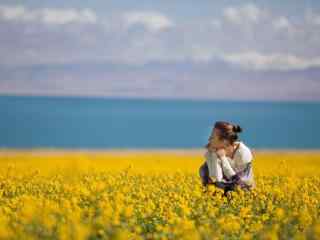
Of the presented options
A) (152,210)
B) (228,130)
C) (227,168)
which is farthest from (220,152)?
(152,210)

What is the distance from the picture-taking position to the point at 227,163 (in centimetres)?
1098

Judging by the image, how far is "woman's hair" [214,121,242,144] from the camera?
10.6 m

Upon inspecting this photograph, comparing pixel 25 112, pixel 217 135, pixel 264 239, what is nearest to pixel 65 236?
pixel 264 239

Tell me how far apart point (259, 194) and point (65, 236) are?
4.61 metres

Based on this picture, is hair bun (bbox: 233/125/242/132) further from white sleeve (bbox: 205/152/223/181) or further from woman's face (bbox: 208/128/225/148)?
white sleeve (bbox: 205/152/223/181)

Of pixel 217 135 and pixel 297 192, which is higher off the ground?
pixel 217 135

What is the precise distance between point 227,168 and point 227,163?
2.8 inches

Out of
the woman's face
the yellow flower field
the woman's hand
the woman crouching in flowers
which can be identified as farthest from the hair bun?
the yellow flower field

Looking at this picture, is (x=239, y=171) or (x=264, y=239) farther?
(x=239, y=171)

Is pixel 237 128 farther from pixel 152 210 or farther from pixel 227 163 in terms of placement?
pixel 152 210

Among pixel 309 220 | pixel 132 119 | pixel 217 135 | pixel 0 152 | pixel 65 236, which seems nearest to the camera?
pixel 65 236

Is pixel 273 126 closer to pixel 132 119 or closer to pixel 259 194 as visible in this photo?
pixel 132 119

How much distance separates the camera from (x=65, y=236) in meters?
6.85

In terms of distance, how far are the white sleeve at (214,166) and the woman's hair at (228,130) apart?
0.33m
